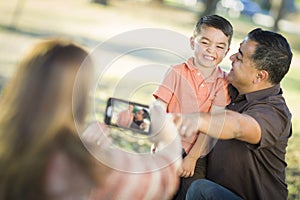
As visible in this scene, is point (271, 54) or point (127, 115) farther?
point (271, 54)

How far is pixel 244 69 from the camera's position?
300cm

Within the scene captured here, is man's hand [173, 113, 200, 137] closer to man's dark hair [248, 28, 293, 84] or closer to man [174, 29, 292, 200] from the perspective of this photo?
man [174, 29, 292, 200]

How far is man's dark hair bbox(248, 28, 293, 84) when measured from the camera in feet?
9.65

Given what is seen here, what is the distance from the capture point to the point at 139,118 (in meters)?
2.31

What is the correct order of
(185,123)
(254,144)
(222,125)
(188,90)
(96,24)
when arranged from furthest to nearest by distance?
(96,24) < (188,90) < (254,144) < (222,125) < (185,123)

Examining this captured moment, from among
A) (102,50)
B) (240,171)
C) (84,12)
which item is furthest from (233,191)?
(84,12)

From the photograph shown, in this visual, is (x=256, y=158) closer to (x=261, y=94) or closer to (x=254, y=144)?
(x=254, y=144)

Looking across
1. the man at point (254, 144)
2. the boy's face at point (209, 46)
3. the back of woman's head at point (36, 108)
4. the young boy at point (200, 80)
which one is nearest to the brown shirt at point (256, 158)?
the man at point (254, 144)

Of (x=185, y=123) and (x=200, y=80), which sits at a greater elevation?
(x=200, y=80)

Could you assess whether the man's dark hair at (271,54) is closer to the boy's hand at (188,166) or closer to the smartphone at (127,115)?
the boy's hand at (188,166)

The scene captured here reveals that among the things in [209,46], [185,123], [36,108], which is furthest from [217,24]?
[36,108]

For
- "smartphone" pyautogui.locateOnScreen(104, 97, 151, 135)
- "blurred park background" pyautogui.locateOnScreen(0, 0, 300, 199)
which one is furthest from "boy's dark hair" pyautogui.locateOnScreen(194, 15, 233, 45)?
"blurred park background" pyautogui.locateOnScreen(0, 0, 300, 199)

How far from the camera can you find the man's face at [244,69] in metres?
2.98

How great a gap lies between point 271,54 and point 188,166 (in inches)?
27.0
